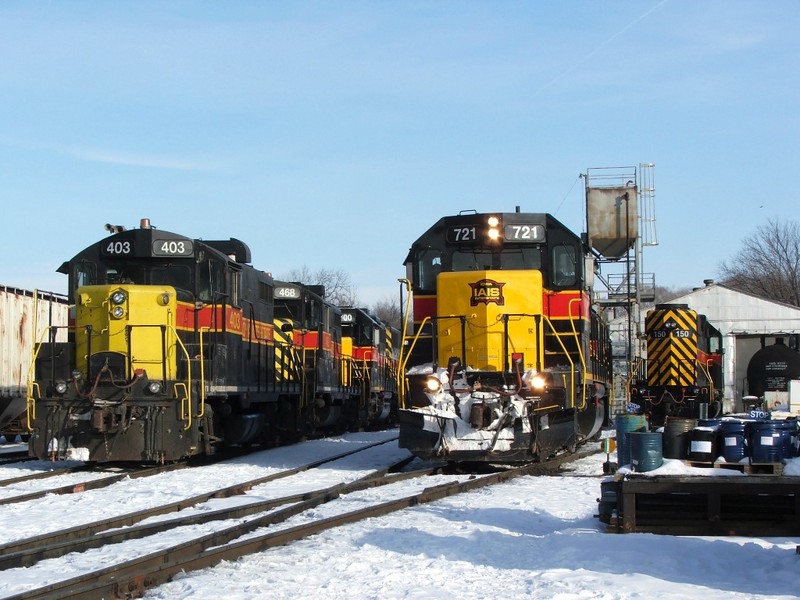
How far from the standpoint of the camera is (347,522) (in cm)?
836

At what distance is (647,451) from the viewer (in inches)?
322

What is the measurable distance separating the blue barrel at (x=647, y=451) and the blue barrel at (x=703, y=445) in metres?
0.49

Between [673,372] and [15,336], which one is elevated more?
[15,336]

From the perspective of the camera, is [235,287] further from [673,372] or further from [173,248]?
[673,372]

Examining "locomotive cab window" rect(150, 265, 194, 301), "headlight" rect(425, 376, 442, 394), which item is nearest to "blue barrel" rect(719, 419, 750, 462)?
"headlight" rect(425, 376, 442, 394)

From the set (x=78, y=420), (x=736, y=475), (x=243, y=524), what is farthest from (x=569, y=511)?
(x=78, y=420)

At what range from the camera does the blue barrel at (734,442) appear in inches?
333

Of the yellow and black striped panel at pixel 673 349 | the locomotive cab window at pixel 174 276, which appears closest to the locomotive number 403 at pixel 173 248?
the locomotive cab window at pixel 174 276

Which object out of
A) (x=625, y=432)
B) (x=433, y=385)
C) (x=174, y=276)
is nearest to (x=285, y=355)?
(x=174, y=276)

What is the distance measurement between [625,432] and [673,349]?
15.0 meters

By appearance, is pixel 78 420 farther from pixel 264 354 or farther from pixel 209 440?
pixel 264 354

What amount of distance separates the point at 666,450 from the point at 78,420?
7824mm

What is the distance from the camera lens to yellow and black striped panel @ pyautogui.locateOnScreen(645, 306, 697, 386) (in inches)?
920

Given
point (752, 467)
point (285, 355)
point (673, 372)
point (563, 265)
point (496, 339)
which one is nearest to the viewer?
point (752, 467)
